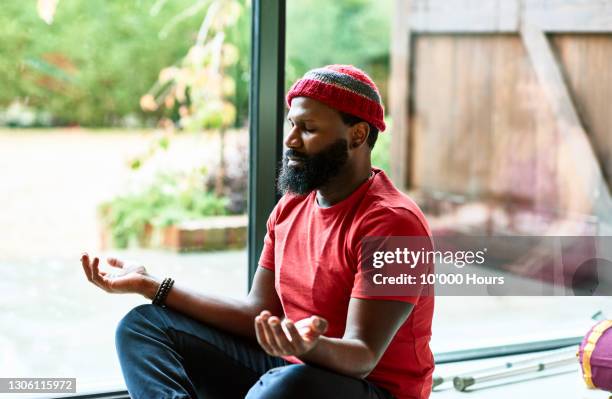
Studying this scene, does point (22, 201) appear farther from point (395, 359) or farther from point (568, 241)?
point (568, 241)

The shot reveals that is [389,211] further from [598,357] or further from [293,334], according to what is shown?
[598,357]

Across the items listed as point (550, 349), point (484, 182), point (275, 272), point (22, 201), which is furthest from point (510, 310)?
point (22, 201)

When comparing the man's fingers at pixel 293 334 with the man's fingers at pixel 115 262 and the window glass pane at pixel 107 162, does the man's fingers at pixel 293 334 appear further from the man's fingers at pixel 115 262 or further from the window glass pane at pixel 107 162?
the window glass pane at pixel 107 162

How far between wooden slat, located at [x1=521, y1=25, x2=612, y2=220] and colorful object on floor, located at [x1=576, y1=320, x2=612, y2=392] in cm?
101

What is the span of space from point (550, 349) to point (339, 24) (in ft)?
4.52

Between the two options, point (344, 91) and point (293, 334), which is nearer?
point (293, 334)

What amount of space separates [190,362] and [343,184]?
0.55 m

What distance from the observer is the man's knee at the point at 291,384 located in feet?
5.31

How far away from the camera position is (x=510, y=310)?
10.7ft

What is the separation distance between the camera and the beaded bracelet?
1.97m

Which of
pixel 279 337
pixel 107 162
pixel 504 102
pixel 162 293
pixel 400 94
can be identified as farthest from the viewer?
pixel 504 102

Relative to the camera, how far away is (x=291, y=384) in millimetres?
1625

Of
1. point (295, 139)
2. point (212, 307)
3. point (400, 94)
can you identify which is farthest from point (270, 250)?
point (400, 94)

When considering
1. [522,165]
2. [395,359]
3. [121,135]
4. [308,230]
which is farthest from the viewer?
[522,165]
